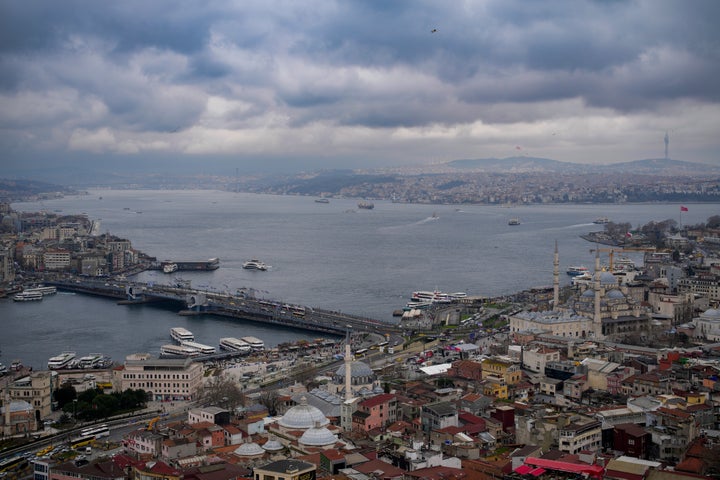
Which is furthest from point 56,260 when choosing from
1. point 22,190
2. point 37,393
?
point 22,190

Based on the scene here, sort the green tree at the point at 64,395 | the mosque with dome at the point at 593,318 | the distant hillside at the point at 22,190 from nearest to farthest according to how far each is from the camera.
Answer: the green tree at the point at 64,395 < the mosque with dome at the point at 593,318 < the distant hillside at the point at 22,190

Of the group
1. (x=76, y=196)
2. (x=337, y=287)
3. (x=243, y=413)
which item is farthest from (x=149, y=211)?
(x=243, y=413)

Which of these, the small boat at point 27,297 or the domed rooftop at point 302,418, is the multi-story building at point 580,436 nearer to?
the domed rooftop at point 302,418

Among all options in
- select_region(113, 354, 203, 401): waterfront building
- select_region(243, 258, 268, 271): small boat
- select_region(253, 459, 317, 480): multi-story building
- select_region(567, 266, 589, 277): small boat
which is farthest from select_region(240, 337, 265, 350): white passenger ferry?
select_region(567, 266, 589, 277): small boat

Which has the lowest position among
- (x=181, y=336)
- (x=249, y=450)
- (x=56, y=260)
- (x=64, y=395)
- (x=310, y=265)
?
(x=181, y=336)

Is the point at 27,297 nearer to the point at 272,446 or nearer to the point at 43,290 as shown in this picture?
the point at 43,290

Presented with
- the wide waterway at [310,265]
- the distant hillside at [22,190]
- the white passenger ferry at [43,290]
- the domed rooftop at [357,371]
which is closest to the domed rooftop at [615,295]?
the wide waterway at [310,265]
